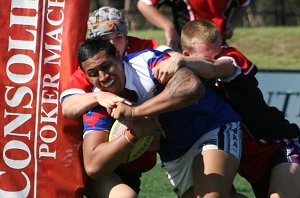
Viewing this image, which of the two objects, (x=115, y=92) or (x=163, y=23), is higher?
(x=115, y=92)

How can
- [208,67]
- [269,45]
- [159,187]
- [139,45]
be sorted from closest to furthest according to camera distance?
[208,67] < [139,45] < [159,187] < [269,45]

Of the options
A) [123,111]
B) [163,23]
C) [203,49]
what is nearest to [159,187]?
[163,23]

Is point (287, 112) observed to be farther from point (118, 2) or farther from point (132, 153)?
point (118, 2)

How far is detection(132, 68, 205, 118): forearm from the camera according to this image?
5.28m

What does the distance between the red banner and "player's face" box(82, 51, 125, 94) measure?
Answer: 1.54 ft

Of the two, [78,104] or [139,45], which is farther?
[139,45]

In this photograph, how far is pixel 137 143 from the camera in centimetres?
548

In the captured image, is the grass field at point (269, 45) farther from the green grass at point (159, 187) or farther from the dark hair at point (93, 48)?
the dark hair at point (93, 48)

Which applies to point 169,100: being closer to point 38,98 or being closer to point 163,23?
point 38,98

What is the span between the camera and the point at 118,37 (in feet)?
19.2

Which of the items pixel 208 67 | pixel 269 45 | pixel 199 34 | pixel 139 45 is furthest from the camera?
pixel 269 45

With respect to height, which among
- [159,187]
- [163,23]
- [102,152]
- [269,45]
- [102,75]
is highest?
[102,75]

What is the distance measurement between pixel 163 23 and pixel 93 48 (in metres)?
3.29

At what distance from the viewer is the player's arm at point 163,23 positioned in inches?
333
